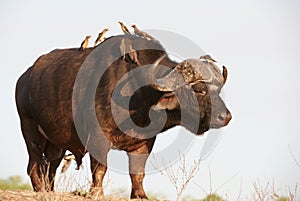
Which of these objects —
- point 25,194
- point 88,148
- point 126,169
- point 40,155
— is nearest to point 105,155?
point 88,148

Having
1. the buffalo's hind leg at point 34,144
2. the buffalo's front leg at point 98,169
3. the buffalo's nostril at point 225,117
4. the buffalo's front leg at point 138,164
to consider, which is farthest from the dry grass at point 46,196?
the buffalo's hind leg at point 34,144

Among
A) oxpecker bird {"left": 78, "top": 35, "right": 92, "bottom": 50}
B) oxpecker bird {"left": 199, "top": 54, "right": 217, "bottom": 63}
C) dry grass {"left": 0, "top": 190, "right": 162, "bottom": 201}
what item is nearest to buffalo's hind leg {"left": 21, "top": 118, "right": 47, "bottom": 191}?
oxpecker bird {"left": 78, "top": 35, "right": 92, "bottom": 50}

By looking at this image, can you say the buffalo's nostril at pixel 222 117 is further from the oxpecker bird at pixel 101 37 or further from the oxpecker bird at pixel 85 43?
the oxpecker bird at pixel 85 43

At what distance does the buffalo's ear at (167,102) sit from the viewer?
26.6ft

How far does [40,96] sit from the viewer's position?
9.11 meters

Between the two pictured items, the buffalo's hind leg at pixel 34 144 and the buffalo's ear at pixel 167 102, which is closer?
the buffalo's ear at pixel 167 102

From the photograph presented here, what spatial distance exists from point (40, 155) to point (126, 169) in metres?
1.73

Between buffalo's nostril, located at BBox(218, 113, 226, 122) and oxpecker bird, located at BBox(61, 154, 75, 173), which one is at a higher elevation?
buffalo's nostril, located at BBox(218, 113, 226, 122)

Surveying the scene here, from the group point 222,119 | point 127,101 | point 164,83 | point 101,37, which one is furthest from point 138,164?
point 101,37

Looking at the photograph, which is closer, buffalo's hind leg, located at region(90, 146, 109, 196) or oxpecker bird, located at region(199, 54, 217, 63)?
buffalo's hind leg, located at region(90, 146, 109, 196)

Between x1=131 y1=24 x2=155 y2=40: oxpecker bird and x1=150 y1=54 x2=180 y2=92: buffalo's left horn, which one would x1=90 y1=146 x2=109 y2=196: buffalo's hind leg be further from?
x1=131 y1=24 x2=155 y2=40: oxpecker bird

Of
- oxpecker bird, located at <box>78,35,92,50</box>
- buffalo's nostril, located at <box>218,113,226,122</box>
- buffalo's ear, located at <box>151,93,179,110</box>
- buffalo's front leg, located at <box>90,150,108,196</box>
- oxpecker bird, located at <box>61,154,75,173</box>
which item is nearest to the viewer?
buffalo's front leg, located at <box>90,150,108,196</box>

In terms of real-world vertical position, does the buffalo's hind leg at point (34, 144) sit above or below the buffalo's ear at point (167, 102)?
below

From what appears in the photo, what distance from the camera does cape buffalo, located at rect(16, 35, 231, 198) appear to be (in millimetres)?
7980
